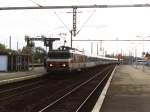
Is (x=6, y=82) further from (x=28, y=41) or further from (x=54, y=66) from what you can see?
(x=28, y=41)

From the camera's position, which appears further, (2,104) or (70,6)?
(70,6)

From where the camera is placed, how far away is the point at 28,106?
1786 cm

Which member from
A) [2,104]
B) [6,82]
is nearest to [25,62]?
[6,82]

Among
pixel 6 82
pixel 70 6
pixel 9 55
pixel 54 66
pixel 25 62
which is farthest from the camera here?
pixel 25 62

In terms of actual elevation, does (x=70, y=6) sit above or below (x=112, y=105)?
above

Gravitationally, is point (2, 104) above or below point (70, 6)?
below

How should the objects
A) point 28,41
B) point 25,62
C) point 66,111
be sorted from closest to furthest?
point 66,111 < point 25,62 < point 28,41

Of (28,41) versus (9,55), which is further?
(28,41)

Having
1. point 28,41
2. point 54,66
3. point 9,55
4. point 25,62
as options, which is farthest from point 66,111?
point 28,41

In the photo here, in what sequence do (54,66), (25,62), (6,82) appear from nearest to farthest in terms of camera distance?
1. (6,82)
2. (54,66)
3. (25,62)

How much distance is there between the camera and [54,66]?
43.1 metres

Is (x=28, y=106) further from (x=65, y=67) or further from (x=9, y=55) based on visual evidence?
(x=9, y=55)

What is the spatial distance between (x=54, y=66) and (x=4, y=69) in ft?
31.2

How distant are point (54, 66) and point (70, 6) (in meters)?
16.7
